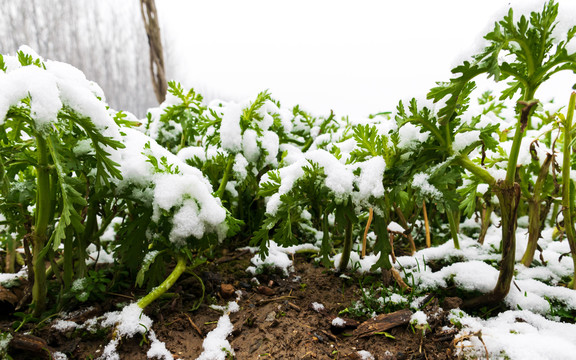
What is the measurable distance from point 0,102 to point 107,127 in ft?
0.88

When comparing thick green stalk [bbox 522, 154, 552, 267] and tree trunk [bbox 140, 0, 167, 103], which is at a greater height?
tree trunk [bbox 140, 0, 167, 103]

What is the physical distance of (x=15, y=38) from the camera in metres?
2.85

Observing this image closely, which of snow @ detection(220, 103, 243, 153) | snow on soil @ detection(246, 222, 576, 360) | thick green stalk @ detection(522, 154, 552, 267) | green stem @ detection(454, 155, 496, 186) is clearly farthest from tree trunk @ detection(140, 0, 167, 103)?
thick green stalk @ detection(522, 154, 552, 267)

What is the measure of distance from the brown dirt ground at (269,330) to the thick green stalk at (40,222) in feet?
0.40

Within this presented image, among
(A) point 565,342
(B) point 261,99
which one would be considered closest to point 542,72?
(A) point 565,342

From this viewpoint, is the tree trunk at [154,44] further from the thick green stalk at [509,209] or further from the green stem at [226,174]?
the thick green stalk at [509,209]

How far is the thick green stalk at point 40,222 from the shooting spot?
1.08 m

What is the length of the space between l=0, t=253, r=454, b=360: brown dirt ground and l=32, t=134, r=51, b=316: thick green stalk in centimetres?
12

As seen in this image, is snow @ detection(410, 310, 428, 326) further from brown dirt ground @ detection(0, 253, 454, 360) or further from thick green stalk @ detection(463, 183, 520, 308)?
thick green stalk @ detection(463, 183, 520, 308)

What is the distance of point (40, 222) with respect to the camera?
1.16m

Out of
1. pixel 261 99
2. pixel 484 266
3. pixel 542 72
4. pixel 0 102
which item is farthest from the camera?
pixel 261 99

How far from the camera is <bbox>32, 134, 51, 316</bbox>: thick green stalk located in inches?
42.6

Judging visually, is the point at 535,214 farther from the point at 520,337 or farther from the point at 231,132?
the point at 231,132

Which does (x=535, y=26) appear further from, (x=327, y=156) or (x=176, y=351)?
(x=176, y=351)
